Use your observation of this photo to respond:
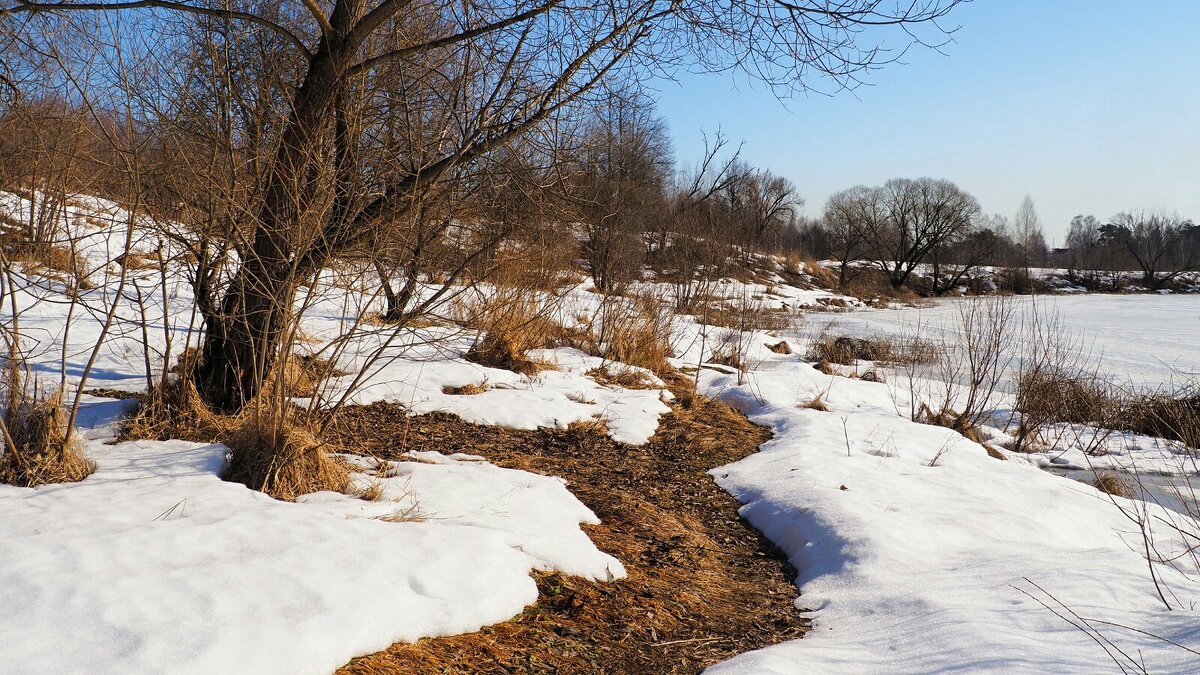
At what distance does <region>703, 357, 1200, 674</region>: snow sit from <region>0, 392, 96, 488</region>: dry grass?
3.16 meters

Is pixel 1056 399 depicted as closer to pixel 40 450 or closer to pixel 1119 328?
pixel 40 450

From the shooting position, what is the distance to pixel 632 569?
12.0 ft

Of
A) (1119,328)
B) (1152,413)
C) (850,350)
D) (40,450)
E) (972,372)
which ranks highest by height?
(40,450)

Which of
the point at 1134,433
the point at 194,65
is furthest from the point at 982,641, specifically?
the point at 1134,433

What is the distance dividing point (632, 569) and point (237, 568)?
1864mm

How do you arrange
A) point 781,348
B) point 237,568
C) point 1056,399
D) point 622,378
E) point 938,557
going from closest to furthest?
point 237,568 → point 938,557 → point 622,378 → point 1056,399 → point 781,348

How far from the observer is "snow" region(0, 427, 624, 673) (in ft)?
6.82

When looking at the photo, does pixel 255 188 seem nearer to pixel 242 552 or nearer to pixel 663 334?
pixel 242 552

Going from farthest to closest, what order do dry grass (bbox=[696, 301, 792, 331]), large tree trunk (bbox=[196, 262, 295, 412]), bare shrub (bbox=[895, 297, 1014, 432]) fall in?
dry grass (bbox=[696, 301, 792, 331])
bare shrub (bbox=[895, 297, 1014, 432])
large tree trunk (bbox=[196, 262, 295, 412])

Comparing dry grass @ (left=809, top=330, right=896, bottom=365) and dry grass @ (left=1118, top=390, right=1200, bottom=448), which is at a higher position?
dry grass @ (left=809, top=330, right=896, bottom=365)

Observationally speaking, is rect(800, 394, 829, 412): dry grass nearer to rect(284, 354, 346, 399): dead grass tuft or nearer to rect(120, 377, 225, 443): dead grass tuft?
rect(284, 354, 346, 399): dead grass tuft

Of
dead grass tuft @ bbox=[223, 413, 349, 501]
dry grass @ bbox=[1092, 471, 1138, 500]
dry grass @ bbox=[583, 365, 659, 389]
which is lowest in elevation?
dry grass @ bbox=[1092, 471, 1138, 500]

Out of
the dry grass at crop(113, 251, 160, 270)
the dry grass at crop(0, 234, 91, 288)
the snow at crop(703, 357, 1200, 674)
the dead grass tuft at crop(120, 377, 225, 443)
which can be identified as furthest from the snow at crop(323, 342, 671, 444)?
the dry grass at crop(0, 234, 91, 288)

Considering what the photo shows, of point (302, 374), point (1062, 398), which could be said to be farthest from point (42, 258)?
point (1062, 398)
